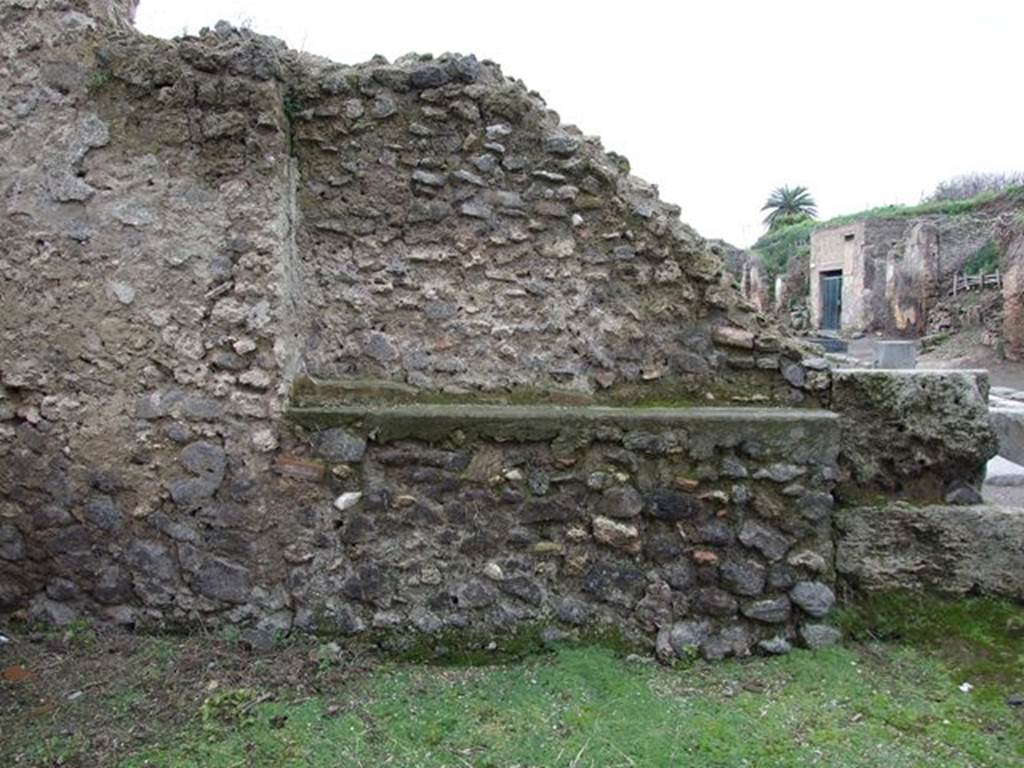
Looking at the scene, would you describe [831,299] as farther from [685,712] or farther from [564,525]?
[685,712]

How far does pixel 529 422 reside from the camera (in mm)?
3566

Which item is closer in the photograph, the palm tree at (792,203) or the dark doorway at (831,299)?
the dark doorway at (831,299)

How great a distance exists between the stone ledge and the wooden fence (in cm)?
1747

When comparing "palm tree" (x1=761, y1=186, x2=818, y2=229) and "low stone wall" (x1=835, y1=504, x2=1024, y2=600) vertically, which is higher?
"palm tree" (x1=761, y1=186, x2=818, y2=229)

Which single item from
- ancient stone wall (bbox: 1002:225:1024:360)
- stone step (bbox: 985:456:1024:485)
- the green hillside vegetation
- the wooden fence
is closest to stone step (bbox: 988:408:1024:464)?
stone step (bbox: 985:456:1024:485)

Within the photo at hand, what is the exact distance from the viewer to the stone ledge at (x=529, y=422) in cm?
357

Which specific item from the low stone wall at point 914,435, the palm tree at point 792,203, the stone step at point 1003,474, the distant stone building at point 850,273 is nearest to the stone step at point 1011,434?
the stone step at point 1003,474

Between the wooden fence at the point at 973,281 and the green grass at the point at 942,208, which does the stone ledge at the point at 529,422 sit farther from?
the green grass at the point at 942,208

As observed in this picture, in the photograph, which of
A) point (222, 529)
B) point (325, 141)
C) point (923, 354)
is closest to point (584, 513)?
point (222, 529)

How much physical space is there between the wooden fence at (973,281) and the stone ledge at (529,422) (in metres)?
17.5

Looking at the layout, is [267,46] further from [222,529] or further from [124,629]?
[124,629]

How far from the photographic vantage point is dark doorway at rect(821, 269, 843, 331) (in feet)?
82.2

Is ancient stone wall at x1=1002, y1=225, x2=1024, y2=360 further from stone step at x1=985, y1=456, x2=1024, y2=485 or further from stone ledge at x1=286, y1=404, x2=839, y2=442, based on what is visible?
stone ledge at x1=286, y1=404, x2=839, y2=442

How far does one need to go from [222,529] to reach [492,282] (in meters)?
1.62
